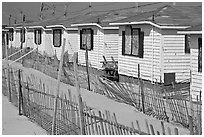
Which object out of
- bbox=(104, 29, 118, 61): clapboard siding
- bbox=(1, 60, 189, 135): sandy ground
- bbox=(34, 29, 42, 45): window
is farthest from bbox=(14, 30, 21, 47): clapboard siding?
bbox=(1, 60, 189, 135): sandy ground

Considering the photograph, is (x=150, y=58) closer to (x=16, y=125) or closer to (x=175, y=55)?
(x=175, y=55)

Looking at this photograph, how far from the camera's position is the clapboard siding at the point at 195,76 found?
10.8m

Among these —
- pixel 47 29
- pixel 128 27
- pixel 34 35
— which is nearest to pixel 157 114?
pixel 128 27

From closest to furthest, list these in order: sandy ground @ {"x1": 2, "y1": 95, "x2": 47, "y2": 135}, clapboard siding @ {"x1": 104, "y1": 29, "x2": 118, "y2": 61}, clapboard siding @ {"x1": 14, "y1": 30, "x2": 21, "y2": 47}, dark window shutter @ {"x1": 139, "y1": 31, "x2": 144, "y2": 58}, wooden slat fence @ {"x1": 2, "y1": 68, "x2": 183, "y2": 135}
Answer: wooden slat fence @ {"x1": 2, "y1": 68, "x2": 183, "y2": 135}, sandy ground @ {"x1": 2, "y1": 95, "x2": 47, "y2": 135}, dark window shutter @ {"x1": 139, "y1": 31, "x2": 144, "y2": 58}, clapboard siding @ {"x1": 104, "y1": 29, "x2": 118, "y2": 61}, clapboard siding @ {"x1": 14, "y1": 30, "x2": 21, "y2": 47}

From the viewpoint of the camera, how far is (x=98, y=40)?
1858 centimetres

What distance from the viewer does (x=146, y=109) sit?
9750 mm

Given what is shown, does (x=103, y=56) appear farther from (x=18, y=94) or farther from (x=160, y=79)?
(x=18, y=94)

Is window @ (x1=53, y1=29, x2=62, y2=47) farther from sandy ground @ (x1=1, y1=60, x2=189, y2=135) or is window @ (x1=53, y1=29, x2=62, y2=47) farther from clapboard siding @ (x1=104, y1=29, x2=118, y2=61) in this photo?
sandy ground @ (x1=1, y1=60, x2=189, y2=135)

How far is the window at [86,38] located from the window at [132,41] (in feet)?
13.7

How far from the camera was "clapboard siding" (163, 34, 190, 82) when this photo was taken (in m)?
13.0

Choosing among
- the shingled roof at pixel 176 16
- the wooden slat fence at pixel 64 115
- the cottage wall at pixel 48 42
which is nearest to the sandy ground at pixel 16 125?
the wooden slat fence at pixel 64 115

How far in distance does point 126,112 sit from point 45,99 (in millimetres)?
2158

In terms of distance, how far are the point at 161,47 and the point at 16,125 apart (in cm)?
619

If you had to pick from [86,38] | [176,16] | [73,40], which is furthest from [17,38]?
[176,16]
